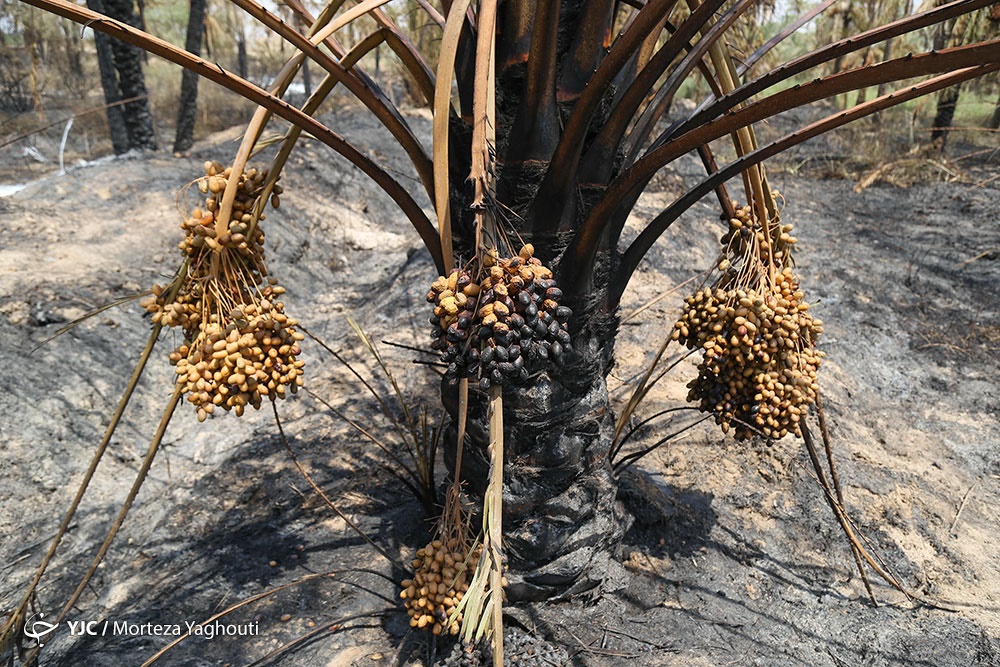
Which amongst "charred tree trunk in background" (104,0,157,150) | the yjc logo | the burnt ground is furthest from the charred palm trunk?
"charred tree trunk in background" (104,0,157,150)

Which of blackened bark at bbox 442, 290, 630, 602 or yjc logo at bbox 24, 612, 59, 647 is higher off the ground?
blackened bark at bbox 442, 290, 630, 602

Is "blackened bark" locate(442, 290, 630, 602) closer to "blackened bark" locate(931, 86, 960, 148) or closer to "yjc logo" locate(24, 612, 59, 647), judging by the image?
"yjc logo" locate(24, 612, 59, 647)

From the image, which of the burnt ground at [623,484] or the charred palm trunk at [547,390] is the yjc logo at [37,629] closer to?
the burnt ground at [623,484]

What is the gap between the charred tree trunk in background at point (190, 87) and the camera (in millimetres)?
7344

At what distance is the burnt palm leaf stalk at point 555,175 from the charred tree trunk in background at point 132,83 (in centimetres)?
609

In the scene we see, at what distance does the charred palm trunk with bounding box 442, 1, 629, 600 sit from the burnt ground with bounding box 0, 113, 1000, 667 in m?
0.18

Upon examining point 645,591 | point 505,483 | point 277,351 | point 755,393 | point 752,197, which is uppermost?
point 752,197

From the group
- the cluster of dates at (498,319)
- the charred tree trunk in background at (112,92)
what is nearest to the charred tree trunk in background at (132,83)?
the charred tree trunk in background at (112,92)

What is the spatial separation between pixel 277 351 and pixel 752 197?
1322 mm

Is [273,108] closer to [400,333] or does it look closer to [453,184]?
[453,184]

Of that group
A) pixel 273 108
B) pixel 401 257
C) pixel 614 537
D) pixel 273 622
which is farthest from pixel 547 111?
pixel 401 257

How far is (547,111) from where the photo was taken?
1.52 m

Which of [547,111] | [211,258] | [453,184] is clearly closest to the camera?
[211,258]

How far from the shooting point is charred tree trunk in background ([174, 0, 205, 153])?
7344 millimetres
